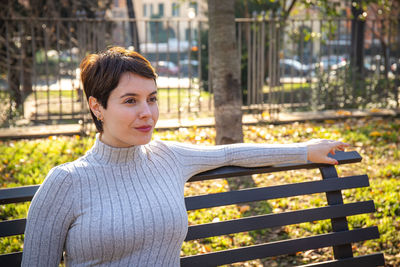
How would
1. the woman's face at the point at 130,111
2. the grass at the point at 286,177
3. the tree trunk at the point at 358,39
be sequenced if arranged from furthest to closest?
1. the tree trunk at the point at 358,39
2. the grass at the point at 286,177
3. the woman's face at the point at 130,111

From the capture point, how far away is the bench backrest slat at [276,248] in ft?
7.01

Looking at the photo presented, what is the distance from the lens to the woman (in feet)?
5.61

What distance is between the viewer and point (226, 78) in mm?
4758

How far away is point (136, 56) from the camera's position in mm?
1854

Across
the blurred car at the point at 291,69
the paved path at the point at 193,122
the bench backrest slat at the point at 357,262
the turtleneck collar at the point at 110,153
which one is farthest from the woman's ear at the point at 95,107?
the blurred car at the point at 291,69

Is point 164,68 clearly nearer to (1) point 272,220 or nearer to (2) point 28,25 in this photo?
(2) point 28,25

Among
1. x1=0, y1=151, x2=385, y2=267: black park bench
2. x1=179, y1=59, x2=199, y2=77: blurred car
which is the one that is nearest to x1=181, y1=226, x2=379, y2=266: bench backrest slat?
x1=0, y1=151, x2=385, y2=267: black park bench

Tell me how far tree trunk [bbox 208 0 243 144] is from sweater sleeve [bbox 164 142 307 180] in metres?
2.45

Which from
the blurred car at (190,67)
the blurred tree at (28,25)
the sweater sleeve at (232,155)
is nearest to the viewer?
the sweater sleeve at (232,155)

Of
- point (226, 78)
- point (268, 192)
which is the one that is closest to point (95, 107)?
point (268, 192)

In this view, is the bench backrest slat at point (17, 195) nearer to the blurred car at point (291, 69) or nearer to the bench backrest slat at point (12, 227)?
the bench backrest slat at point (12, 227)

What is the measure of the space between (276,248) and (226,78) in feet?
9.04

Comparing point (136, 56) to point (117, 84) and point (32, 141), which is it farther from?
point (32, 141)

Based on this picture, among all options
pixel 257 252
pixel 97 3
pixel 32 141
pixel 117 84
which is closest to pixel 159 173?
pixel 117 84
